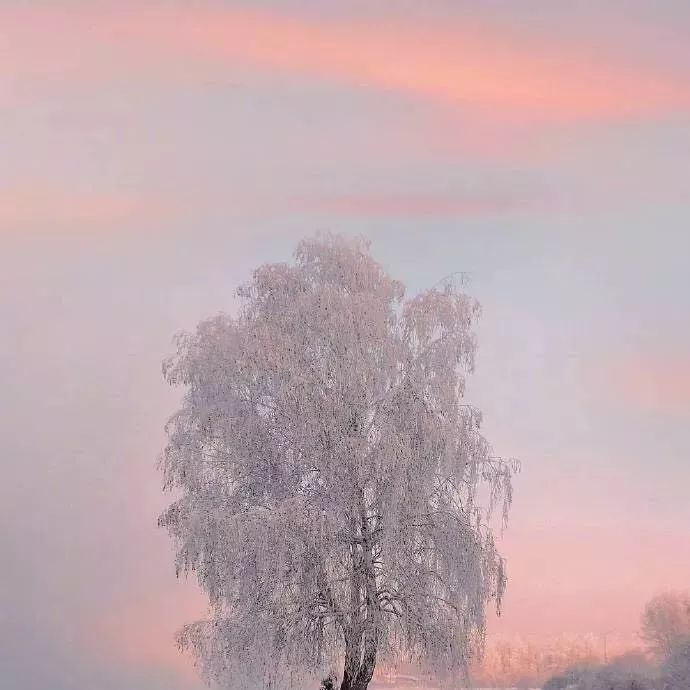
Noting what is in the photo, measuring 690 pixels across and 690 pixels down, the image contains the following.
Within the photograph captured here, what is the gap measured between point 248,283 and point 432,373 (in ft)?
9.13

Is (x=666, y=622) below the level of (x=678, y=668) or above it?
above

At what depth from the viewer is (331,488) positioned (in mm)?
13391

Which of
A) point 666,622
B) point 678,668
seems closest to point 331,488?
point 678,668

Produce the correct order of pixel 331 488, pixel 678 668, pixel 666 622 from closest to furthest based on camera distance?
1. pixel 331 488
2. pixel 678 668
3. pixel 666 622

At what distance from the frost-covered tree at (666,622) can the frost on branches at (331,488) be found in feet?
20.5

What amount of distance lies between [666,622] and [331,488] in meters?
8.48

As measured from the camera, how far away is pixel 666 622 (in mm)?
18672

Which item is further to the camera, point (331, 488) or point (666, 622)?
point (666, 622)

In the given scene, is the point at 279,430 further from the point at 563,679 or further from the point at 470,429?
the point at 563,679

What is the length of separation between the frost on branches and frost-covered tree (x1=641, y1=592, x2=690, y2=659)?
6248mm

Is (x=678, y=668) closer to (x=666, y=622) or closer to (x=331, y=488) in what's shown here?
(x=666, y=622)

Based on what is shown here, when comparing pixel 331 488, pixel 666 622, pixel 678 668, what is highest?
pixel 331 488

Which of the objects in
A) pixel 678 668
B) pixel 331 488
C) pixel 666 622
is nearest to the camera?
pixel 331 488

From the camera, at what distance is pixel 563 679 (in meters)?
18.3
